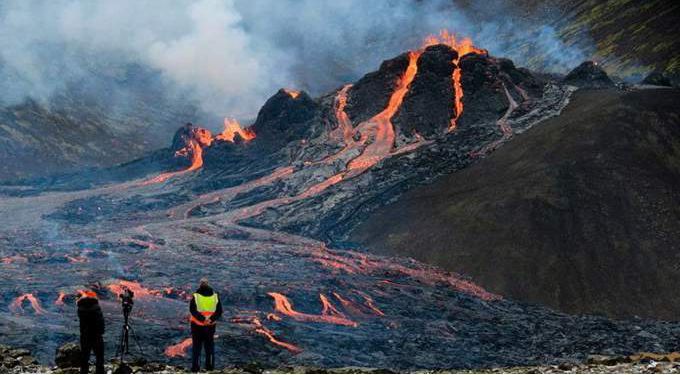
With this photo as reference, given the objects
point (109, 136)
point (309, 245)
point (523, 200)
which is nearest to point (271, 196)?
point (309, 245)

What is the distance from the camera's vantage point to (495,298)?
123 feet

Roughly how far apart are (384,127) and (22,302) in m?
36.9

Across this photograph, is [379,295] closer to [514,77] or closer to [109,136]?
[514,77]

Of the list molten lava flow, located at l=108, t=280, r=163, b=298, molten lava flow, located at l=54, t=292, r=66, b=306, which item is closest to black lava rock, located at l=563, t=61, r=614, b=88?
molten lava flow, located at l=108, t=280, r=163, b=298

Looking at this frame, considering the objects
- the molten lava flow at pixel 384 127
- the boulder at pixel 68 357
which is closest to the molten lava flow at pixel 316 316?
the boulder at pixel 68 357

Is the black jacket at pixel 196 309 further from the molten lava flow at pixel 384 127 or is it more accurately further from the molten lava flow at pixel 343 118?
the molten lava flow at pixel 343 118

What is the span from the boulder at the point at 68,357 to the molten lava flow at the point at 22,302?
1498 centimetres

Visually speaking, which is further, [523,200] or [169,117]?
[169,117]

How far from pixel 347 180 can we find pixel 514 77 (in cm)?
2123

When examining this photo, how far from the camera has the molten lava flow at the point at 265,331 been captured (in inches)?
1086

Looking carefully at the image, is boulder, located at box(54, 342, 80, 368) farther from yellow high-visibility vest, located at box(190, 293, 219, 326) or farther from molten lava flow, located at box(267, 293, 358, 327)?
molten lava flow, located at box(267, 293, 358, 327)

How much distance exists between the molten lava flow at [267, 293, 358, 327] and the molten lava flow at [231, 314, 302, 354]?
7.17 feet

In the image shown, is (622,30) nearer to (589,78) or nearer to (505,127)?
(589,78)

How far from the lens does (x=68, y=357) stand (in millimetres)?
18672
